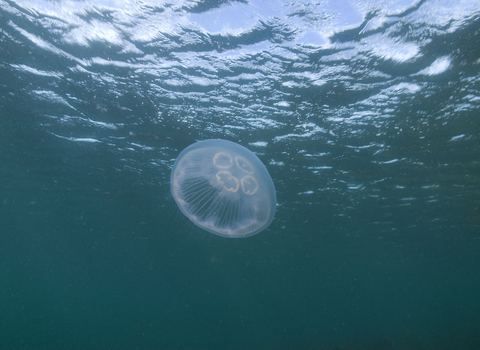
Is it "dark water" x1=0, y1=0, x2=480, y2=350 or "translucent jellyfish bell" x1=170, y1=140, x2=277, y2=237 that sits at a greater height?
"dark water" x1=0, y1=0, x2=480, y2=350

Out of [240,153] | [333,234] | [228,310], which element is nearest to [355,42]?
[240,153]

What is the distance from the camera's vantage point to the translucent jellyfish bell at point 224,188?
486 cm

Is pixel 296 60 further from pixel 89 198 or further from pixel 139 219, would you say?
pixel 139 219

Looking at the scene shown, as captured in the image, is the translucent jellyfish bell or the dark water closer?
the translucent jellyfish bell

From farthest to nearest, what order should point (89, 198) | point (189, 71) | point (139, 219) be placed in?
point (139, 219), point (89, 198), point (189, 71)

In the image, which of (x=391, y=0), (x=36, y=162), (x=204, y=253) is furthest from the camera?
(x=204, y=253)

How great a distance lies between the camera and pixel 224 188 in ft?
16.0

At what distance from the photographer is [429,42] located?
5738 mm

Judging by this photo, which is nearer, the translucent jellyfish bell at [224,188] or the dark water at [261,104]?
the translucent jellyfish bell at [224,188]

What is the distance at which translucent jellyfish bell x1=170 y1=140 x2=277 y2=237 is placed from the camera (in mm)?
4859

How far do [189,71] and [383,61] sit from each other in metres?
4.15

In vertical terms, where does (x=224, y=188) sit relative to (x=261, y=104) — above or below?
below

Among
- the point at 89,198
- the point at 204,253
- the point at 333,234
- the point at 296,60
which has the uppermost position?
the point at 296,60

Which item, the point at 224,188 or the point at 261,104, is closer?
the point at 224,188
